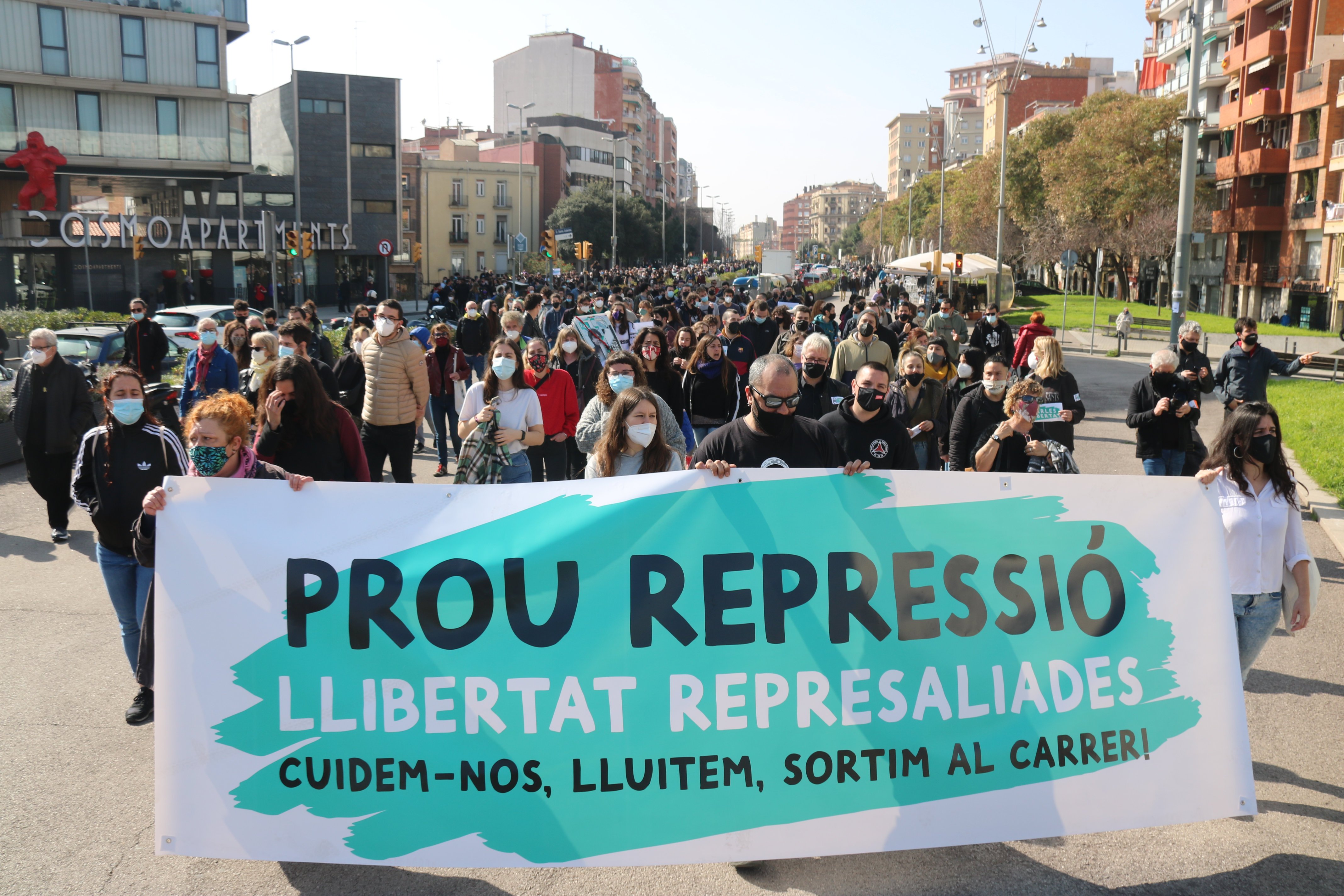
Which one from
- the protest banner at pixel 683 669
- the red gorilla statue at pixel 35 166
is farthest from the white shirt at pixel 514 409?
the red gorilla statue at pixel 35 166

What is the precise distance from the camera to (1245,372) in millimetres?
10422

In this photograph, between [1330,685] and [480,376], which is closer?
[1330,685]

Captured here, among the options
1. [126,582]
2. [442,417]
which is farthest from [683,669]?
[442,417]

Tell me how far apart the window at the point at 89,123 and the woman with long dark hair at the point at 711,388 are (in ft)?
145

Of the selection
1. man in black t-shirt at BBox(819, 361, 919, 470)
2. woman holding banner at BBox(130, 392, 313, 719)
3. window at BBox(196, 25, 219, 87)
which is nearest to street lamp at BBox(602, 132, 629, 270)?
window at BBox(196, 25, 219, 87)

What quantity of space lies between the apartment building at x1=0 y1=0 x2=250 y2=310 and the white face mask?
42.7 meters

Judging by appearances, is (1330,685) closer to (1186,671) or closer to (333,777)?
(1186,671)

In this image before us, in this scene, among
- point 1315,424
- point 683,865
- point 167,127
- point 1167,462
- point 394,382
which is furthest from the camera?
point 167,127

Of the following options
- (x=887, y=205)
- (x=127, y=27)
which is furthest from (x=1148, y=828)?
(x=887, y=205)

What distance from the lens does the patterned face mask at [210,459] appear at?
16.2 feet

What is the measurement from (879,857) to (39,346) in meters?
7.64

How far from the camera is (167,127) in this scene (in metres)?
47.7

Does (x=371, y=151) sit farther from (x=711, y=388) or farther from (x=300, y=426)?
(x=300, y=426)

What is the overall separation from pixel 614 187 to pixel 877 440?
8549cm
